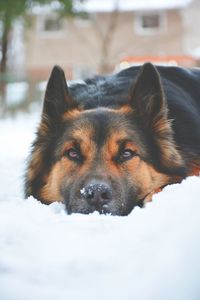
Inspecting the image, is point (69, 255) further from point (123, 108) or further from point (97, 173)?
point (123, 108)

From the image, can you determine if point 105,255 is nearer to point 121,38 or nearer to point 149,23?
point 121,38

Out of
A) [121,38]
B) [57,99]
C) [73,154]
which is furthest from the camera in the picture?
[121,38]

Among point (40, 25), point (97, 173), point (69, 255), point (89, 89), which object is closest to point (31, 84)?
point (89, 89)

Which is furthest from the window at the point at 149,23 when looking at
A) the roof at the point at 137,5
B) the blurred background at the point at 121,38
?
the roof at the point at 137,5

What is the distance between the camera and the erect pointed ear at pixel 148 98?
429 centimetres

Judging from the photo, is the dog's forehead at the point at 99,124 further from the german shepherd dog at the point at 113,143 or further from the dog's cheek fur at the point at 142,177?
the dog's cheek fur at the point at 142,177

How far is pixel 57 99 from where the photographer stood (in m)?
4.52

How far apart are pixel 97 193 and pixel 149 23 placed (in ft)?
130

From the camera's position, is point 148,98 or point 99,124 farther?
point 148,98

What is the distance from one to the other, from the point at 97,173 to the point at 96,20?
3625 centimetres

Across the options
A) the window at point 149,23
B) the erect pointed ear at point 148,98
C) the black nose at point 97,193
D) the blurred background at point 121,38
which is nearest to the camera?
the black nose at point 97,193

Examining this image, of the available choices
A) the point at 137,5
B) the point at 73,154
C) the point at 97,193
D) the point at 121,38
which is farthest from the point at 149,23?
the point at 97,193

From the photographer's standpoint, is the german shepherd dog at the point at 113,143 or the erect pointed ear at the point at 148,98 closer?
the german shepherd dog at the point at 113,143

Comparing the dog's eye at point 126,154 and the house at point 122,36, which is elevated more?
the dog's eye at point 126,154
